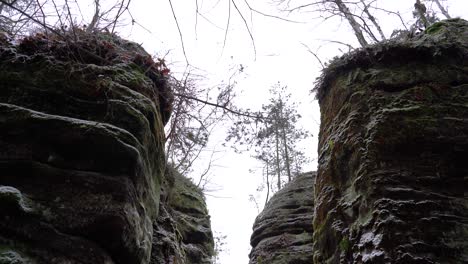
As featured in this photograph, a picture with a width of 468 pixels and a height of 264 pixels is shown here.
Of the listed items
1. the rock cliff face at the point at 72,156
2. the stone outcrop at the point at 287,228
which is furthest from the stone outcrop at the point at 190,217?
the rock cliff face at the point at 72,156

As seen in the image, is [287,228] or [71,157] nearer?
[71,157]

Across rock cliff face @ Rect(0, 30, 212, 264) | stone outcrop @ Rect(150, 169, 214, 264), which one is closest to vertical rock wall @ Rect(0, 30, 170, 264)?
rock cliff face @ Rect(0, 30, 212, 264)

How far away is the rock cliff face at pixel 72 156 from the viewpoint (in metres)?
3.35

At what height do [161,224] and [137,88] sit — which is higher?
[137,88]

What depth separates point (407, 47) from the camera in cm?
546

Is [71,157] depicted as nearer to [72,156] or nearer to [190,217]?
[72,156]

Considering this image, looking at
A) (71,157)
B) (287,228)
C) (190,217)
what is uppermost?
(190,217)

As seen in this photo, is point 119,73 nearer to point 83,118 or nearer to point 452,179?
point 83,118

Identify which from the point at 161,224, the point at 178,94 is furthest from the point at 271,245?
the point at 178,94

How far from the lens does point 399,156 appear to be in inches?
182

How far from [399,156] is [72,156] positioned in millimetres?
4036

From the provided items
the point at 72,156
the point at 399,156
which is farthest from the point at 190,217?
the point at 399,156

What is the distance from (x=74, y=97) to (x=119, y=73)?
821 mm

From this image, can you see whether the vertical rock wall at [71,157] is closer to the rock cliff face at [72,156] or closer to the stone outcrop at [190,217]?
the rock cliff face at [72,156]
